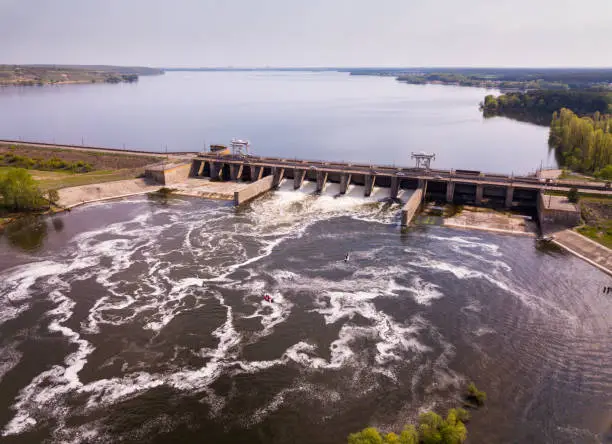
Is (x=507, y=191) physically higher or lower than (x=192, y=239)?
higher

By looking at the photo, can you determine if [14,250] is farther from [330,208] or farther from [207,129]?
[207,129]

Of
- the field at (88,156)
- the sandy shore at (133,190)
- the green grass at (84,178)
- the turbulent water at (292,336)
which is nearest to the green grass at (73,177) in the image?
the green grass at (84,178)

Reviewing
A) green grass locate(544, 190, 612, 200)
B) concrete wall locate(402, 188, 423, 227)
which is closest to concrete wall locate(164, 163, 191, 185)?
concrete wall locate(402, 188, 423, 227)

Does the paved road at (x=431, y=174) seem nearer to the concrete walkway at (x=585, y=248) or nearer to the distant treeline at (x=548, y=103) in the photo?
the concrete walkway at (x=585, y=248)

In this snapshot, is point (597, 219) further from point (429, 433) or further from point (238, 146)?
point (238, 146)

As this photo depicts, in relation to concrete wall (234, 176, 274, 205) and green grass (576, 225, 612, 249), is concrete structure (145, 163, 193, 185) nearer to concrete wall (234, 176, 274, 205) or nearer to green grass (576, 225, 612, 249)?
concrete wall (234, 176, 274, 205)

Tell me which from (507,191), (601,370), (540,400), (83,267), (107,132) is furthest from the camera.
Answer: (107,132)

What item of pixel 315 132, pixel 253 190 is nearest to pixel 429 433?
pixel 253 190

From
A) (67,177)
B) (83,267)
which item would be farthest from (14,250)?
(67,177)
